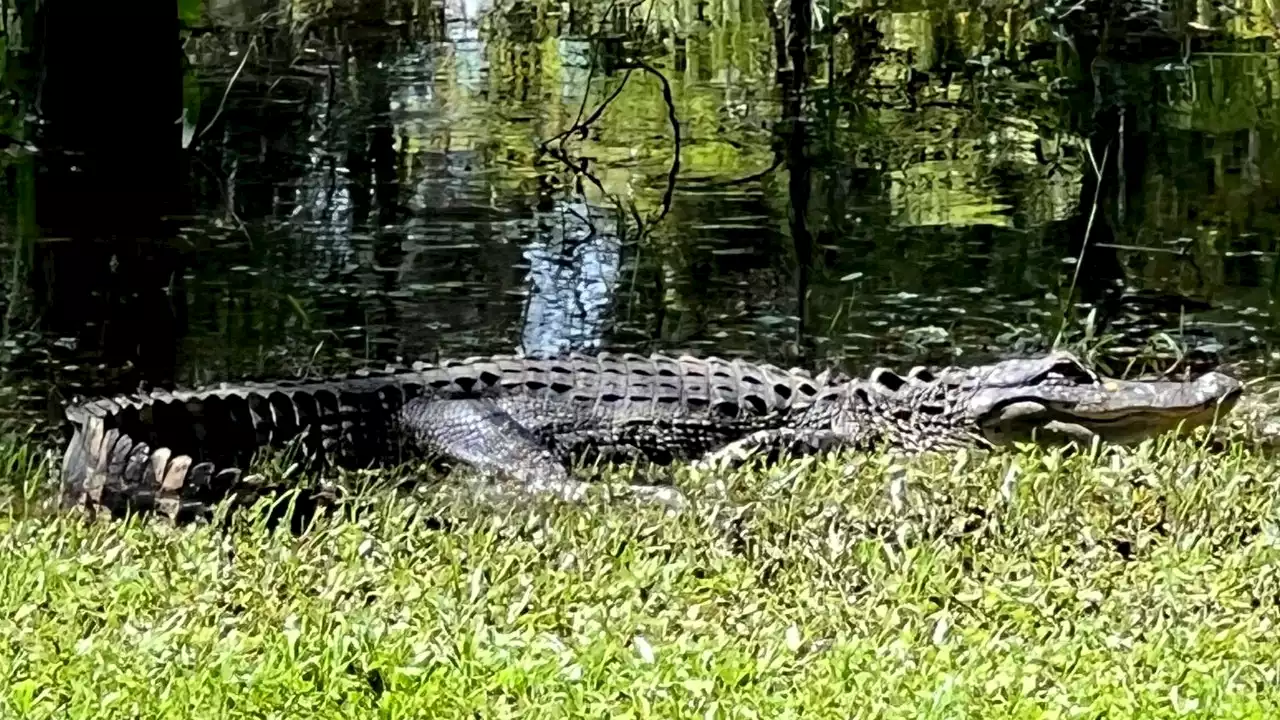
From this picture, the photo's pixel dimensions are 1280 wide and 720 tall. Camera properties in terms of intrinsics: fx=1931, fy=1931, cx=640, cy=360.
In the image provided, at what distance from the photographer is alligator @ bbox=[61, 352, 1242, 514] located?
4.96m

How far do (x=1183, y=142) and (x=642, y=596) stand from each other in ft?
21.9

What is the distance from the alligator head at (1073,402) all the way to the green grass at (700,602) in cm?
35

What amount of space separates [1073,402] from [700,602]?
202 cm

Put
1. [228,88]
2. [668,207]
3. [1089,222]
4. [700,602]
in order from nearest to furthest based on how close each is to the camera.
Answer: [700,602]
[1089,222]
[668,207]
[228,88]

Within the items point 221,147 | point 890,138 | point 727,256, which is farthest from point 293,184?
point 890,138

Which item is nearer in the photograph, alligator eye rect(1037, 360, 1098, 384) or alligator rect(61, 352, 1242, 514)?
alligator rect(61, 352, 1242, 514)

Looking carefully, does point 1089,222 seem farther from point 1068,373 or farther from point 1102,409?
point 1102,409

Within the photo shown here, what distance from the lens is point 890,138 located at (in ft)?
32.1

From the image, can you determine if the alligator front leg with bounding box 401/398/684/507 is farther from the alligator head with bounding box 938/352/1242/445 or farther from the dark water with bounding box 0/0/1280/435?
the alligator head with bounding box 938/352/1242/445

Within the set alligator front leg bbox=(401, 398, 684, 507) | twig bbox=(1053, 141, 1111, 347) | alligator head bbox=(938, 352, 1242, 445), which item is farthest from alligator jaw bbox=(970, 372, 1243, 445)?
alligator front leg bbox=(401, 398, 684, 507)

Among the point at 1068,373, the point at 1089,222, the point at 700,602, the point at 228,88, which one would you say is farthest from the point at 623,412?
the point at 228,88

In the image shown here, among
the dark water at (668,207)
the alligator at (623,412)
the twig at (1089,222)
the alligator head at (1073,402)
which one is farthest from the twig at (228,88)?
the alligator head at (1073,402)

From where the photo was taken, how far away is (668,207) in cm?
804

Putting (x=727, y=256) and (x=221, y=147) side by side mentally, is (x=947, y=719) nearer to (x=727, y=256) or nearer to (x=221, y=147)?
(x=727, y=256)
